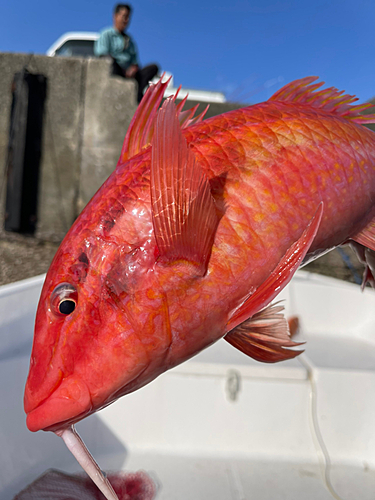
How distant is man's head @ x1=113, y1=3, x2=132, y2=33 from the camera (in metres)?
5.04

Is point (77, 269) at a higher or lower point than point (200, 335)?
higher

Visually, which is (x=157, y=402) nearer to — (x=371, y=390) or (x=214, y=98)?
(x=371, y=390)

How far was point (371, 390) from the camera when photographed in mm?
2688

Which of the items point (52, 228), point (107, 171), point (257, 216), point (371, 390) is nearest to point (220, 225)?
point (257, 216)

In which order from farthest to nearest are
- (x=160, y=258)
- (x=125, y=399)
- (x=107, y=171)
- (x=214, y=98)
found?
(x=214, y=98)
(x=107, y=171)
(x=125, y=399)
(x=160, y=258)

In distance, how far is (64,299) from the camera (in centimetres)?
75

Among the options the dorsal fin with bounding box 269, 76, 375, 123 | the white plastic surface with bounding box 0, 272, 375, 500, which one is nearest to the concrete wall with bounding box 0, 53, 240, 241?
the white plastic surface with bounding box 0, 272, 375, 500

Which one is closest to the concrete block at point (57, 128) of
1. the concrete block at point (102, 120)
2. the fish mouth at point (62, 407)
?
the concrete block at point (102, 120)

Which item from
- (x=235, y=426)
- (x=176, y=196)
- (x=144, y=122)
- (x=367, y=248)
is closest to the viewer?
(x=176, y=196)

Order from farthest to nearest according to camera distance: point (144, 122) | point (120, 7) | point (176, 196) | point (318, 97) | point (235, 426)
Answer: point (120, 7) → point (235, 426) → point (318, 97) → point (144, 122) → point (176, 196)

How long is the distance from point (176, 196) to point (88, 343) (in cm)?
33

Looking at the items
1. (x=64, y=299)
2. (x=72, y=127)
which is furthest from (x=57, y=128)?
(x=64, y=299)

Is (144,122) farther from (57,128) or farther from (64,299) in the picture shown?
(57,128)

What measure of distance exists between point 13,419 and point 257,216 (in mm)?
2176
